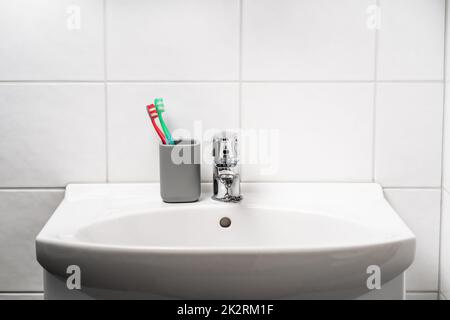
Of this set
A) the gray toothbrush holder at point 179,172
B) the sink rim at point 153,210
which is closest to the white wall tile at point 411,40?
the sink rim at point 153,210

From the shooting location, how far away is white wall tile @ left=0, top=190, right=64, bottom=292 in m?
1.17

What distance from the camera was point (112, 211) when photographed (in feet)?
3.33

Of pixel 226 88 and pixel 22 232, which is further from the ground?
pixel 226 88

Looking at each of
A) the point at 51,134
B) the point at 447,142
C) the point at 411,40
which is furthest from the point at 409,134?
the point at 51,134

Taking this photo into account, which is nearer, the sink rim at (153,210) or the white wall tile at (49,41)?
the sink rim at (153,210)

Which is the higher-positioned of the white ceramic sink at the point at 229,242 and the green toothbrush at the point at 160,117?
the green toothbrush at the point at 160,117

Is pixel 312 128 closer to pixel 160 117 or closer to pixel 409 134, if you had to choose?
pixel 409 134

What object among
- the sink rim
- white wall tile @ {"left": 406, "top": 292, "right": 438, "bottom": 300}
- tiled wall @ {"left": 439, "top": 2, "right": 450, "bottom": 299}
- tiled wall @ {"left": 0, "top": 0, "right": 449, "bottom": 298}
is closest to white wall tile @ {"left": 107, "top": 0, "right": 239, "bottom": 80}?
tiled wall @ {"left": 0, "top": 0, "right": 449, "bottom": 298}

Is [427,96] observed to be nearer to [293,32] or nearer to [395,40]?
[395,40]

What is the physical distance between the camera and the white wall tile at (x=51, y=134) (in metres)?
1.13

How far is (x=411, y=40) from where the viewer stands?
1.11 metres

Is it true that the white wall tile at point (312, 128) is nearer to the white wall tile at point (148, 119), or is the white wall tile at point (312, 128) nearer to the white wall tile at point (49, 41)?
the white wall tile at point (148, 119)

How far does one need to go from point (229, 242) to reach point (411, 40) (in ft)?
1.77

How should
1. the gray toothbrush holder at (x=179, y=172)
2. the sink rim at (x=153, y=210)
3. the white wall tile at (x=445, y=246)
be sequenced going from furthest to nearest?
1. the white wall tile at (x=445, y=246)
2. the gray toothbrush holder at (x=179, y=172)
3. the sink rim at (x=153, y=210)
